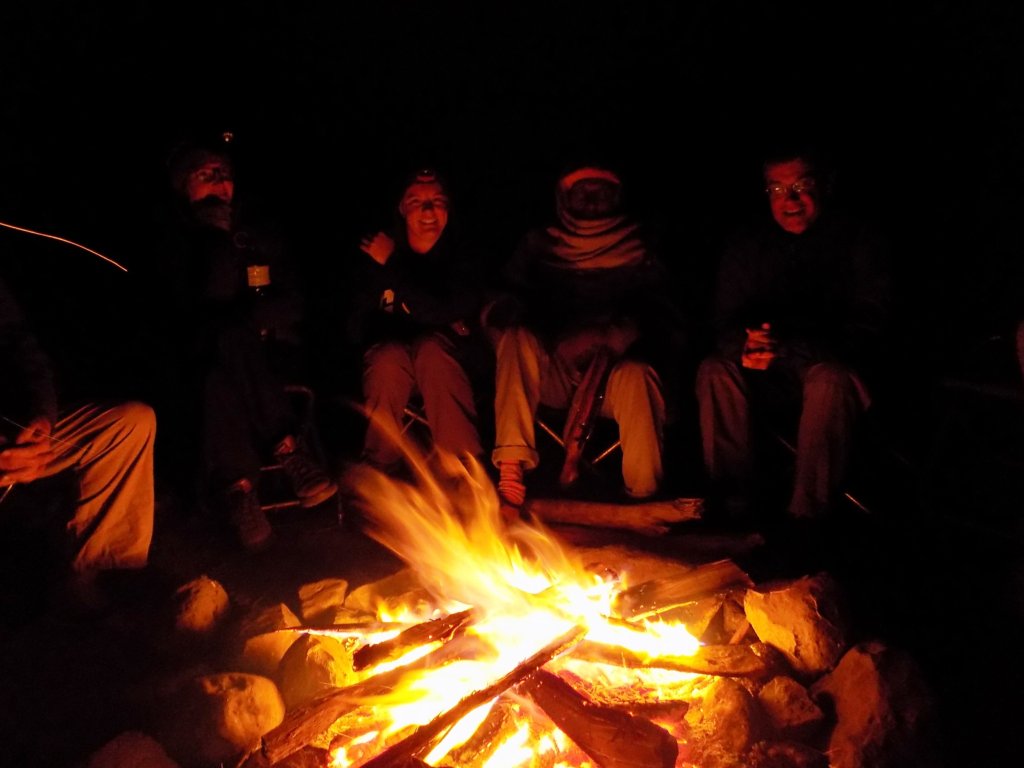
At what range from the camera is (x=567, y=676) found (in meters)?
2.68

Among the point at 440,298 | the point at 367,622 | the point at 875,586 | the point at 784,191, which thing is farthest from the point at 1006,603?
the point at 440,298

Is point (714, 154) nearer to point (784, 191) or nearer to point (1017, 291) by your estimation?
point (784, 191)

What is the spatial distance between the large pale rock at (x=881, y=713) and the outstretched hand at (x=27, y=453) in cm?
306

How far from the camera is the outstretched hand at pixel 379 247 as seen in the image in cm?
430

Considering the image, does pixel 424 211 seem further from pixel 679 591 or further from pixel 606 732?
pixel 606 732

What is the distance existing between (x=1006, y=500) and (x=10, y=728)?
477 centimetres

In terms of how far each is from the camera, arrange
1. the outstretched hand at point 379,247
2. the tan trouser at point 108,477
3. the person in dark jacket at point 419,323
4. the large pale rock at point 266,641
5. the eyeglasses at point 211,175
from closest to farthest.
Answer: the large pale rock at point 266,641, the tan trouser at point 108,477, the eyeglasses at point 211,175, the person in dark jacket at point 419,323, the outstretched hand at point 379,247

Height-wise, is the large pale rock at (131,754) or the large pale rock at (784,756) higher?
the large pale rock at (131,754)

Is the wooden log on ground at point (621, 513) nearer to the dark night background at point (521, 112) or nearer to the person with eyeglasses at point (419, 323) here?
the person with eyeglasses at point (419, 323)

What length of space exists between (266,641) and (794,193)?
3284 millimetres

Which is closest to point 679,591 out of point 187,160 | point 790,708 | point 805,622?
point 805,622

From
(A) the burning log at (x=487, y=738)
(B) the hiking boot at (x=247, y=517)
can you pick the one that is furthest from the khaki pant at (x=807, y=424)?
(B) the hiking boot at (x=247, y=517)

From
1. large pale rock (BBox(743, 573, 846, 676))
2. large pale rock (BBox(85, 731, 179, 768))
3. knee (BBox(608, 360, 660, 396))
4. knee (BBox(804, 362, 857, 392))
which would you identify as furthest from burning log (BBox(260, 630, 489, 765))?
knee (BBox(804, 362, 857, 392))

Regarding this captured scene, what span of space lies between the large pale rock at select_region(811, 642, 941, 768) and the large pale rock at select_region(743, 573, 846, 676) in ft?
0.36
